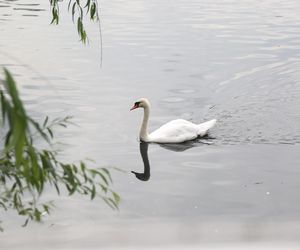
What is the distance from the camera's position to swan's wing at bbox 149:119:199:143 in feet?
34.3

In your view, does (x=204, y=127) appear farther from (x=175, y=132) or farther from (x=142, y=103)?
(x=142, y=103)

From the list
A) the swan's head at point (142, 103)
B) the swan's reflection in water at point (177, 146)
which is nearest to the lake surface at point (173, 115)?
the swan's reflection in water at point (177, 146)

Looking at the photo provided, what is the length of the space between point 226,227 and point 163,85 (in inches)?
Result: 243

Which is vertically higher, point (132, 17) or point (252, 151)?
point (252, 151)

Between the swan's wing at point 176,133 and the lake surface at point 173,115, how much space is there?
129 mm

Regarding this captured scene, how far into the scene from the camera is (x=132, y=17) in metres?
21.7

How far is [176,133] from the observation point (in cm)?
1045

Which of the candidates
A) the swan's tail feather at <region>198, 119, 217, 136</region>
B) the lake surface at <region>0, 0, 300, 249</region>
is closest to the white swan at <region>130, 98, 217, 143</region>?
the swan's tail feather at <region>198, 119, 217, 136</region>

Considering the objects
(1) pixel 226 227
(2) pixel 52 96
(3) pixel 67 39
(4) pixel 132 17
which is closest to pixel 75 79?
(2) pixel 52 96

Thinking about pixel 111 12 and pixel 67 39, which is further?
pixel 111 12

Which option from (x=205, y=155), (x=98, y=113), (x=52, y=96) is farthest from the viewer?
(x=52, y=96)

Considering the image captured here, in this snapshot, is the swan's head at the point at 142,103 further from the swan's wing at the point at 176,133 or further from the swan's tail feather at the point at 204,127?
the swan's tail feather at the point at 204,127

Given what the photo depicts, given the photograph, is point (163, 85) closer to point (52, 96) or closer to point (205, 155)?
point (52, 96)

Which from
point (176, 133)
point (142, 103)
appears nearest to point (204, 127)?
point (176, 133)
